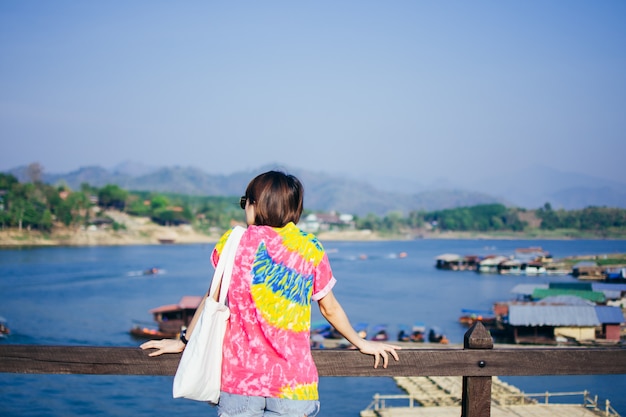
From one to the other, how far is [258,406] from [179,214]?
88852 millimetres

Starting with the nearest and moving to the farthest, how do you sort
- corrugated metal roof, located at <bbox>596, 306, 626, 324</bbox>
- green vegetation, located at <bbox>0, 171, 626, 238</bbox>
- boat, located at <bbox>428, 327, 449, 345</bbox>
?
boat, located at <bbox>428, 327, 449, 345</bbox>, corrugated metal roof, located at <bbox>596, 306, 626, 324</bbox>, green vegetation, located at <bbox>0, 171, 626, 238</bbox>

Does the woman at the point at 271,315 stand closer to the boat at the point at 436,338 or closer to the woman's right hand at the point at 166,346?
the woman's right hand at the point at 166,346

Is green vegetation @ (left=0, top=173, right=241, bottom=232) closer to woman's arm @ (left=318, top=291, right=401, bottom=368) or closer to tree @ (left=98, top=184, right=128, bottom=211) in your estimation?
tree @ (left=98, top=184, right=128, bottom=211)

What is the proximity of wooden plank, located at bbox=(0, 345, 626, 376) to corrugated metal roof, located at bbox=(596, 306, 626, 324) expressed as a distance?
76.7 feet

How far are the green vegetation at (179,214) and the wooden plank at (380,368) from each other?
51764mm

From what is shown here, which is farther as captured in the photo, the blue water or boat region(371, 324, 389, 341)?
boat region(371, 324, 389, 341)

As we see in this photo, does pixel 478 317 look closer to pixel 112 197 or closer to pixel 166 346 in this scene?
pixel 166 346

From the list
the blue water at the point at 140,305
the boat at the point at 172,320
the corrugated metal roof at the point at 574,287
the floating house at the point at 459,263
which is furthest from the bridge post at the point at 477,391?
the floating house at the point at 459,263

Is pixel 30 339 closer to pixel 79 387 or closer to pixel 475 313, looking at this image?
pixel 79 387

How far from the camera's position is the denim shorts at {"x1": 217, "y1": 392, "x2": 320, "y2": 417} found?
175cm

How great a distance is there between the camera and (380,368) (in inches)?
82.9

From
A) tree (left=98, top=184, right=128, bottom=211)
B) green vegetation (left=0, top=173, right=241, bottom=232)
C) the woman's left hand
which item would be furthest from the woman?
tree (left=98, top=184, right=128, bottom=211)

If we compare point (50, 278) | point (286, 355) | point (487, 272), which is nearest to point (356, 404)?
point (286, 355)

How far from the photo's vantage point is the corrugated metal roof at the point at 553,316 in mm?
23266
